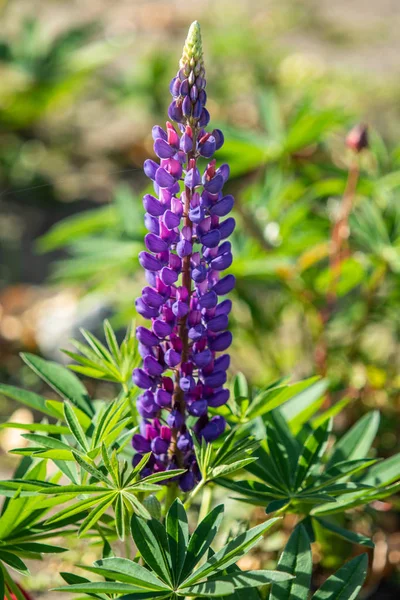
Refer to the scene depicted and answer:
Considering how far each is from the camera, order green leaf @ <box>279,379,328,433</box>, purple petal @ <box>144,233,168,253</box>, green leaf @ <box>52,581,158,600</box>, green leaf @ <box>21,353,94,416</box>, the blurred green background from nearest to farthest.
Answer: green leaf @ <box>52,581,158,600</box>, purple petal @ <box>144,233,168,253</box>, green leaf @ <box>21,353,94,416</box>, green leaf @ <box>279,379,328,433</box>, the blurred green background

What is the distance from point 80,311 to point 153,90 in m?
1.63

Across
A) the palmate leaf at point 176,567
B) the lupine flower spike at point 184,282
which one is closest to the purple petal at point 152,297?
the lupine flower spike at point 184,282

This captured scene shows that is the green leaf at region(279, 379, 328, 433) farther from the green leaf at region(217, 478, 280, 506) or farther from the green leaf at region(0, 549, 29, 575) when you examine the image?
the green leaf at region(0, 549, 29, 575)

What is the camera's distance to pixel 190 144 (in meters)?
1.13

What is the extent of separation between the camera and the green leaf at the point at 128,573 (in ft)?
3.49

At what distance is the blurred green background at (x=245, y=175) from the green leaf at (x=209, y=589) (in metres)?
0.51

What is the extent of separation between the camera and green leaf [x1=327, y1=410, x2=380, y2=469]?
143 centimetres

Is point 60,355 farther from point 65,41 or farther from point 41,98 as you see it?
point 65,41

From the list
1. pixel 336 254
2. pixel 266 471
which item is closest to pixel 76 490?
pixel 266 471

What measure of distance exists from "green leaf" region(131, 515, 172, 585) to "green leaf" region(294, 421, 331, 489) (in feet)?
0.90

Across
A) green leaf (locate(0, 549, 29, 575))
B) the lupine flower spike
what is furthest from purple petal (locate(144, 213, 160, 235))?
green leaf (locate(0, 549, 29, 575))

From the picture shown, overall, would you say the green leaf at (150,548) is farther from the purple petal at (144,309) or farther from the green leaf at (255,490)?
the purple petal at (144,309)

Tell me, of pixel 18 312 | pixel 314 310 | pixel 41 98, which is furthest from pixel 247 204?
pixel 41 98

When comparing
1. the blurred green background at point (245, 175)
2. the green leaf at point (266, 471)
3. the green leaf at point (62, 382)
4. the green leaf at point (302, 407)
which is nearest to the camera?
the green leaf at point (266, 471)
